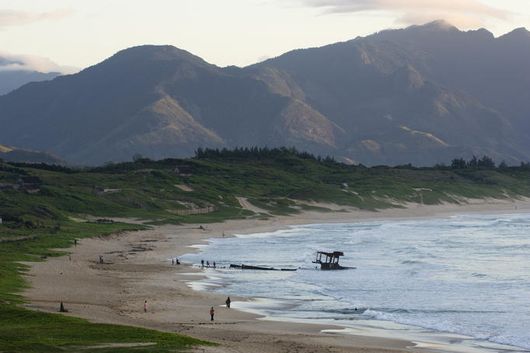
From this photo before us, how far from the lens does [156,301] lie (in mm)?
67750

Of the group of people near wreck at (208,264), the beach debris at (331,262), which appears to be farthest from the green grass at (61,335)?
the beach debris at (331,262)

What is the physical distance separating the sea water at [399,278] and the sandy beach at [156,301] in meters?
4.16

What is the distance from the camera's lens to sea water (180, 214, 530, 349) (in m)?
62.6

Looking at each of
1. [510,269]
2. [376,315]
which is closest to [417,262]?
[510,269]

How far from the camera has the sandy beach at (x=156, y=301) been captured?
5069cm

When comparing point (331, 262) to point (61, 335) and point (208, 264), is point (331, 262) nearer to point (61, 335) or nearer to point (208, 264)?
point (208, 264)

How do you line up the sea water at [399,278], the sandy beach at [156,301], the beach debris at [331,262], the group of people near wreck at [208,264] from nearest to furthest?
the sandy beach at [156,301] → the sea water at [399,278] → the beach debris at [331,262] → the group of people near wreck at [208,264]

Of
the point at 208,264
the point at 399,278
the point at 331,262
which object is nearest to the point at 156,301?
the point at 399,278

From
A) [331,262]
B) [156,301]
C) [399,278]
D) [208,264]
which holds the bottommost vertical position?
[156,301]

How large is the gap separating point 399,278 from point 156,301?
88.4 ft

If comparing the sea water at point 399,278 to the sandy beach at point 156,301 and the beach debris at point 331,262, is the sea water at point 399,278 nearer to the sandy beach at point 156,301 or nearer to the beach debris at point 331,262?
the beach debris at point 331,262

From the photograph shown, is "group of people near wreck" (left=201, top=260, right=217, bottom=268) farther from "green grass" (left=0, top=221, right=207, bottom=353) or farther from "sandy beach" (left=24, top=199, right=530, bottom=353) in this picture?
"green grass" (left=0, top=221, right=207, bottom=353)

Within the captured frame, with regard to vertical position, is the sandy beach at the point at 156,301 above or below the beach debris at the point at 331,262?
below

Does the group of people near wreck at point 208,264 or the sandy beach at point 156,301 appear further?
the group of people near wreck at point 208,264
